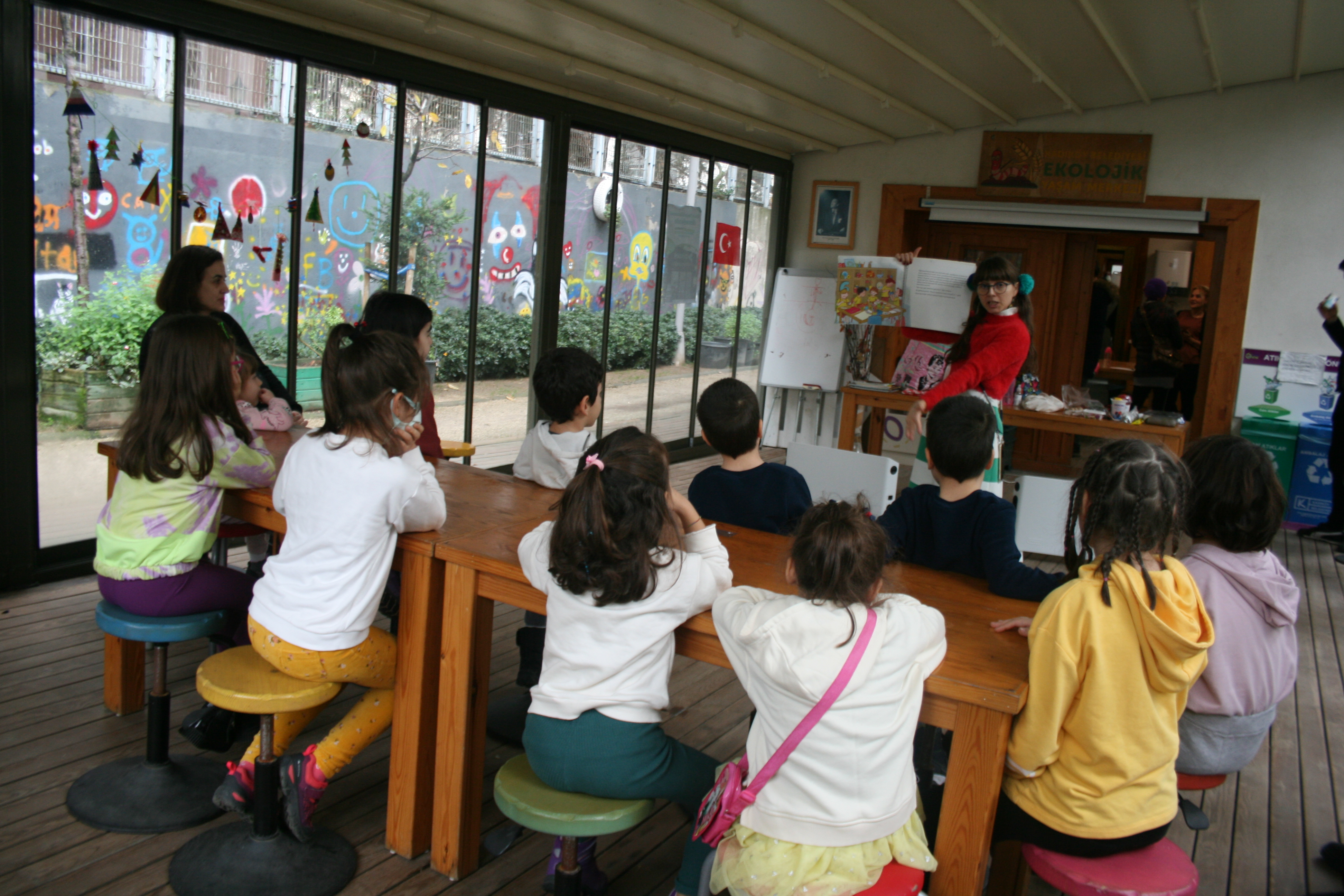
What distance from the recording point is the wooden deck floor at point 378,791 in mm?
2318

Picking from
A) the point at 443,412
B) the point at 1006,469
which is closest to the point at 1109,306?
the point at 1006,469

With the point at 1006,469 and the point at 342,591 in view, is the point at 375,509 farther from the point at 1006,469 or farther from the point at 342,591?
the point at 1006,469

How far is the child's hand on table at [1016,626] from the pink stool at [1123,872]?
39cm

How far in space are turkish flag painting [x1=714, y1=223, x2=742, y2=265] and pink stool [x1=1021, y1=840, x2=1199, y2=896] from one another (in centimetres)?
656

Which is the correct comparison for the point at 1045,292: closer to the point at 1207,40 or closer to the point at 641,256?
the point at 1207,40

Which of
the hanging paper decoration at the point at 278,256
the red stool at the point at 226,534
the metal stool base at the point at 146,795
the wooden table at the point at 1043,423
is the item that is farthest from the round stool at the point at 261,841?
the wooden table at the point at 1043,423

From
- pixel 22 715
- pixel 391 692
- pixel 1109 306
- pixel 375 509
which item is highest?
pixel 1109 306

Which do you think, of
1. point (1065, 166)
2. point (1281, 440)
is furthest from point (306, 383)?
A: point (1281, 440)

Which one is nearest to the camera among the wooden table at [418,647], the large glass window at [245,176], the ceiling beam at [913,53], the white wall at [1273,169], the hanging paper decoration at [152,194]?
the wooden table at [418,647]

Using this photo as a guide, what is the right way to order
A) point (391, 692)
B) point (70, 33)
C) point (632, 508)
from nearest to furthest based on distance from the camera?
point (632, 508)
point (391, 692)
point (70, 33)

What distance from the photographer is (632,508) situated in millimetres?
1854

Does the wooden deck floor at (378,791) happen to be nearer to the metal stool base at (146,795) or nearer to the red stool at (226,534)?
the metal stool base at (146,795)

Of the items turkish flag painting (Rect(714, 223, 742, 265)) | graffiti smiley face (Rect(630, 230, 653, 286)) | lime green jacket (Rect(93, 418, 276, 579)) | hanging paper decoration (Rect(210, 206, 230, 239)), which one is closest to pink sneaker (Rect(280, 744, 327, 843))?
lime green jacket (Rect(93, 418, 276, 579))

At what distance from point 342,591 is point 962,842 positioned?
1.37 meters
